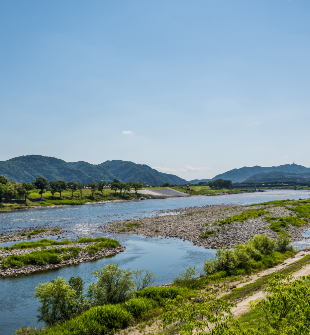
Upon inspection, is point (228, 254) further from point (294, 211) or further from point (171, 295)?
point (294, 211)

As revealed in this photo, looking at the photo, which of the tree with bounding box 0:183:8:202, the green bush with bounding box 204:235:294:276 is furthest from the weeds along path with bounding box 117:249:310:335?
the tree with bounding box 0:183:8:202

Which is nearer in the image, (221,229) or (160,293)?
(160,293)

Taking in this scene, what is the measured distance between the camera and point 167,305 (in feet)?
44.6

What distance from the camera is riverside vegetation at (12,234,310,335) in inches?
365

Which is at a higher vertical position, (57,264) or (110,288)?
(110,288)

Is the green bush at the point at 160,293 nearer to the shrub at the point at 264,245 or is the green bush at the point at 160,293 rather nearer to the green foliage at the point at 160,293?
the green foliage at the point at 160,293

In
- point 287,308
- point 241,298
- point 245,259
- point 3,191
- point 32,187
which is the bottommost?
point 245,259

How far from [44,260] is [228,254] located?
25507 millimetres

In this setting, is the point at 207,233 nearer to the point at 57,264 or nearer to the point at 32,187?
the point at 57,264

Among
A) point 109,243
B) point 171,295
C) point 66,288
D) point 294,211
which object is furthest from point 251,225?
point 66,288

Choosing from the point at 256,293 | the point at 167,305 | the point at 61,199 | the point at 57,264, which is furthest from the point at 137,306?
the point at 61,199

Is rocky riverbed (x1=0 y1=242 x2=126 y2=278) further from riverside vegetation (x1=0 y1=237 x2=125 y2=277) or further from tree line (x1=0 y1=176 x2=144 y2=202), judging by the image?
tree line (x1=0 y1=176 x2=144 y2=202)

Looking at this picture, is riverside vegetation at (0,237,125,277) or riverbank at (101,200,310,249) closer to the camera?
riverside vegetation at (0,237,125,277)

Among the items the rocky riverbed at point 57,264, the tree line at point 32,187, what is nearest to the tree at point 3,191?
the tree line at point 32,187
